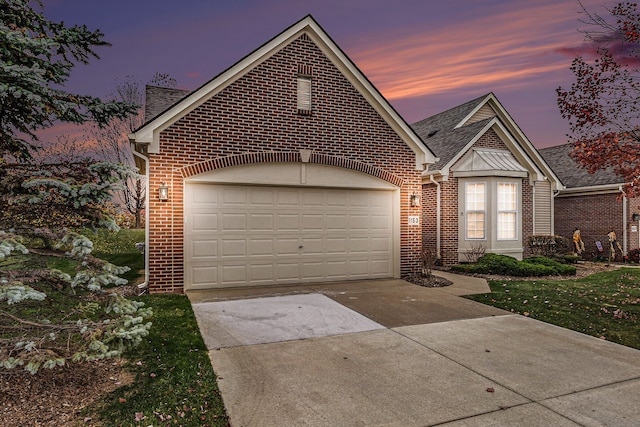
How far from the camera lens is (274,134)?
10.1 metres

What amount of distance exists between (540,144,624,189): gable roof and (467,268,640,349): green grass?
8.17m

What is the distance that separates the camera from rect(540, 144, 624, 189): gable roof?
63.9 feet

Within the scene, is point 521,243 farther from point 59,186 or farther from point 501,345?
point 59,186

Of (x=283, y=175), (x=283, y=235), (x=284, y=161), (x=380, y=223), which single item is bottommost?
(x=283, y=235)

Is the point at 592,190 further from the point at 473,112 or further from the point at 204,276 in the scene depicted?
the point at 204,276

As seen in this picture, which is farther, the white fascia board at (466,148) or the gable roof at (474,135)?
the gable roof at (474,135)

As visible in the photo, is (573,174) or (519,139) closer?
(519,139)

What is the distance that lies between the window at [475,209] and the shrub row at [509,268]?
133 centimetres

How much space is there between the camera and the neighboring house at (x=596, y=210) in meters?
18.7

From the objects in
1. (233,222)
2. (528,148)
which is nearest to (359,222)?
(233,222)

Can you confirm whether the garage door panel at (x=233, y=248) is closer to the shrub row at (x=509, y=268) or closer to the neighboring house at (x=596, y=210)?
the shrub row at (x=509, y=268)

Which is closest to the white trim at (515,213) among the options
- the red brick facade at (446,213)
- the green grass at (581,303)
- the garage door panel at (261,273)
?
the red brick facade at (446,213)

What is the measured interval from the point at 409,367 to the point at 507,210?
12.2 metres

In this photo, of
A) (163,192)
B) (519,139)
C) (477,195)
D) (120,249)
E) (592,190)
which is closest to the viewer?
(163,192)
